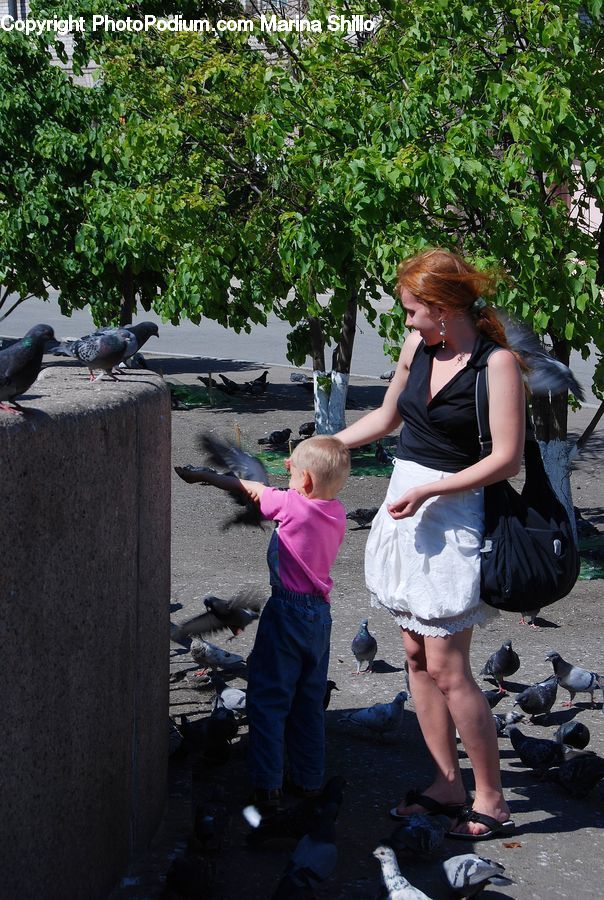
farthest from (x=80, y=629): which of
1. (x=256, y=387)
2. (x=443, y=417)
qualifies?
(x=256, y=387)

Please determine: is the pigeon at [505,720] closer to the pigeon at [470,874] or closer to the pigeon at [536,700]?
the pigeon at [536,700]

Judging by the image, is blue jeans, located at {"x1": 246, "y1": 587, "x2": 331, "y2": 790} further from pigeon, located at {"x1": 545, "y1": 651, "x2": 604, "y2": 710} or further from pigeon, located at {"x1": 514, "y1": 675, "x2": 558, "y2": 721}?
pigeon, located at {"x1": 545, "y1": 651, "x2": 604, "y2": 710}

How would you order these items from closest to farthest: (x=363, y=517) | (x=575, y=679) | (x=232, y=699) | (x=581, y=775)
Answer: (x=581, y=775), (x=232, y=699), (x=575, y=679), (x=363, y=517)

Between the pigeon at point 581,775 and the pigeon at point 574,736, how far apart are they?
0.46 m

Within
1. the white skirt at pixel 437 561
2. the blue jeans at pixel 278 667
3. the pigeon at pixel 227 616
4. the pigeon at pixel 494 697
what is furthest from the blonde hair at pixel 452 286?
the pigeon at pixel 494 697

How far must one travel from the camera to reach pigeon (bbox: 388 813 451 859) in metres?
3.78

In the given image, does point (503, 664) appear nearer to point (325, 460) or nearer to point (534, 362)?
point (534, 362)

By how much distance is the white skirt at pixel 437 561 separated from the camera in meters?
3.77

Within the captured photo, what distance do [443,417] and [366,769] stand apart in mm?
1761

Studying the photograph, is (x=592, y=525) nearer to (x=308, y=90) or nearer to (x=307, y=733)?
(x=308, y=90)

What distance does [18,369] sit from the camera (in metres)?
2.81

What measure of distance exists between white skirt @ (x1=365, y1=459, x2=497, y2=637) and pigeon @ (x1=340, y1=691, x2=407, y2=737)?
126 centimetres

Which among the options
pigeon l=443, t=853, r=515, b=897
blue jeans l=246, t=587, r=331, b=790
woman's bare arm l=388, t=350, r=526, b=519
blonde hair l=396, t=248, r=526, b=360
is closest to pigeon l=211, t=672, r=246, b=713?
blue jeans l=246, t=587, r=331, b=790

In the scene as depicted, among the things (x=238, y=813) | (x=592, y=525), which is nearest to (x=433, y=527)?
(x=238, y=813)
